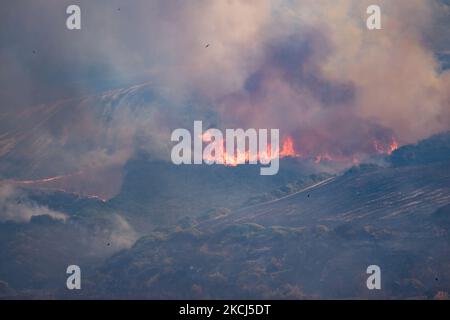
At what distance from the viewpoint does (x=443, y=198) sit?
46.8 metres

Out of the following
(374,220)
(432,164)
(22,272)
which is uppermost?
(432,164)

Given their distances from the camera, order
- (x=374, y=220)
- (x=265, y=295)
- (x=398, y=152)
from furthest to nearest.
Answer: (x=398, y=152), (x=374, y=220), (x=265, y=295)

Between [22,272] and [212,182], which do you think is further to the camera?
[212,182]
